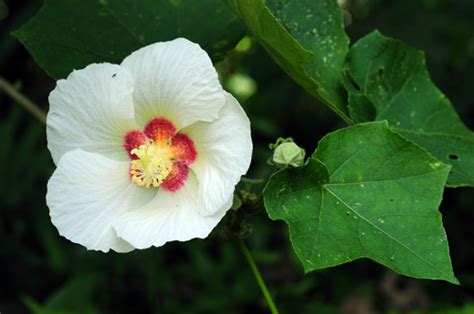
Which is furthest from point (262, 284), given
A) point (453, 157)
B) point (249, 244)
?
point (249, 244)

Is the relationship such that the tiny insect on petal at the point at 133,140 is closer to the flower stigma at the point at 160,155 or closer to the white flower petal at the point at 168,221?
the flower stigma at the point at 160,155

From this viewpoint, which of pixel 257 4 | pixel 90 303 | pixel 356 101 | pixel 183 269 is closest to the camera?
pixel 257 4

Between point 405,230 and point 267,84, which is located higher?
point 405,230

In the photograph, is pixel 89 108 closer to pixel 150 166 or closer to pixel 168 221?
pixel 150 166

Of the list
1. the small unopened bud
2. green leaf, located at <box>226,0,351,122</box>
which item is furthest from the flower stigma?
green leaf, located at <box>226,0,351,122</box>

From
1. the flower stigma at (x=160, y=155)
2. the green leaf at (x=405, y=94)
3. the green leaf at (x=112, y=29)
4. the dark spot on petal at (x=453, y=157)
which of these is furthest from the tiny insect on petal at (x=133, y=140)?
the dark spot on petal at (x=453, y=157)

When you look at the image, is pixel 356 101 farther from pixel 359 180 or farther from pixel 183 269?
pixel 183 269

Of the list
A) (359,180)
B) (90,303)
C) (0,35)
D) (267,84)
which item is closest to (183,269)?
(90,303)
